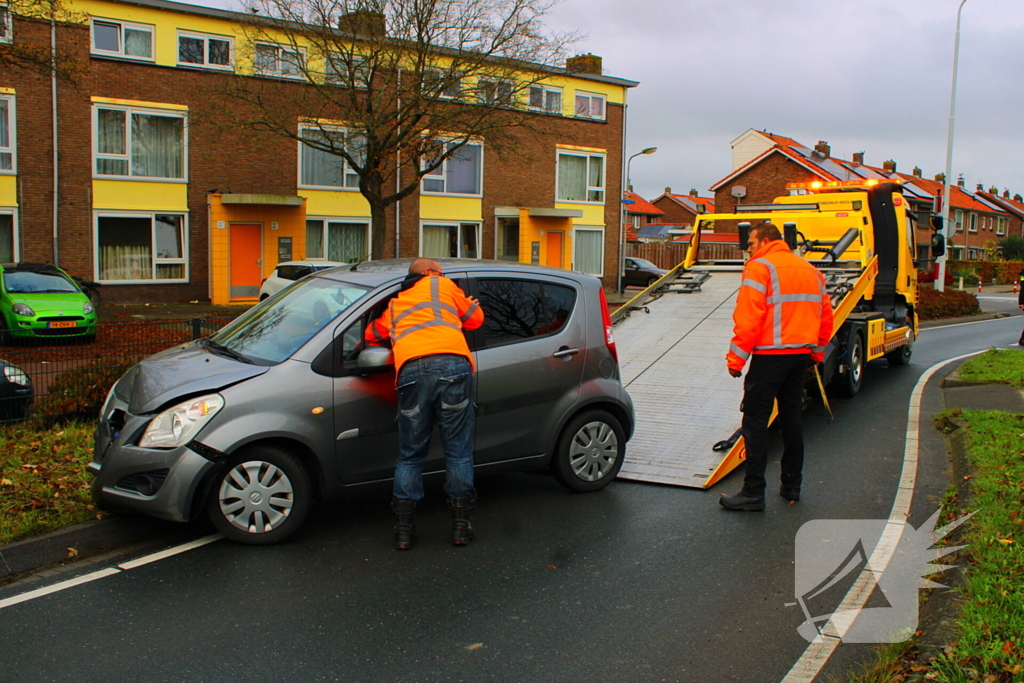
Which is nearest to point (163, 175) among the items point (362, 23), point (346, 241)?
point (346, 241)

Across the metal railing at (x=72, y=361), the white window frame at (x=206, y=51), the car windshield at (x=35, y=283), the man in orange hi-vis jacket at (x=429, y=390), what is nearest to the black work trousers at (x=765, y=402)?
the man in orange hi-vis jacket at (x=429, y=390)

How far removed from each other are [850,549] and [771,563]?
59cm

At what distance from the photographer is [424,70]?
856 inches

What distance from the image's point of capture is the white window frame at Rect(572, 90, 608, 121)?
33.5m

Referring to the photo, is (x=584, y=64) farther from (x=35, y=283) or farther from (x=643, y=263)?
(x=35, y=283)

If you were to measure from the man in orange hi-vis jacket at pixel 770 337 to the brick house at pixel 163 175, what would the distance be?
17954 millimetres

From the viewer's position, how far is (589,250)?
35188mm

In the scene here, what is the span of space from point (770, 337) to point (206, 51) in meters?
23.6

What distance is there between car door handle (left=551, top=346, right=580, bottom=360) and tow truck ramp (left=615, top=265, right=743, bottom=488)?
1185 millimetres

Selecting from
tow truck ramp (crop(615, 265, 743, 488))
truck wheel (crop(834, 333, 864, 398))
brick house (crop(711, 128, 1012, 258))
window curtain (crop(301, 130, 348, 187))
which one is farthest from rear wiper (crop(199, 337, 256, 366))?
brick house (crop(711, 128, 1012, 258))

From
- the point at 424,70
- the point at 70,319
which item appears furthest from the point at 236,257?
the point at 70,319

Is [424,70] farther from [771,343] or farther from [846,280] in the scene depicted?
[771,343]

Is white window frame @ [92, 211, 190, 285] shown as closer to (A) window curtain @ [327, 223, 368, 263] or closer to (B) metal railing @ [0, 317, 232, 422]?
(A) window curtain @ [327, 223, 368, 263]

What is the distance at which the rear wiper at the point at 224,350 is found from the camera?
559 centimetres
